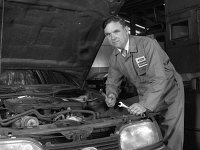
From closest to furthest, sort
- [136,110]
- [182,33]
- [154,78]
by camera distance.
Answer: [136,110] → [154,78] → [182,33]

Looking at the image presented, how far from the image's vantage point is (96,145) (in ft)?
4.99

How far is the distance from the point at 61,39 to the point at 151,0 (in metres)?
4.65

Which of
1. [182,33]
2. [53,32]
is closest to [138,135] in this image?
[53,32]

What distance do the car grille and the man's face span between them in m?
0.87

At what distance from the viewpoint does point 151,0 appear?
22.4 ft

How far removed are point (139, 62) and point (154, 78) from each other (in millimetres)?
208

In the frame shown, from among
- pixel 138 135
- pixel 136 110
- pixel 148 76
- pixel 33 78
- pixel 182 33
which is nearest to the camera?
pixel 138 135

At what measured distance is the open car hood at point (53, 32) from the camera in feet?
7.98

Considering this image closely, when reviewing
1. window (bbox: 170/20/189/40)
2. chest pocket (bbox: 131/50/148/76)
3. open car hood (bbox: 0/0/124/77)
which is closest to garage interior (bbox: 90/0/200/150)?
window (bbox: 170/20/189/40)

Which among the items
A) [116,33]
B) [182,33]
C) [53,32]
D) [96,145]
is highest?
[182,33]

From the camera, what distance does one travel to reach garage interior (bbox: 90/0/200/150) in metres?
2.66

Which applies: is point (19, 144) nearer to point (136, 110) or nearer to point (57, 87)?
point (136, 110)

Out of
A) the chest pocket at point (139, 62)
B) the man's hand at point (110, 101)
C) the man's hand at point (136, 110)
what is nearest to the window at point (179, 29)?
the chest pocket at point (139, 62)

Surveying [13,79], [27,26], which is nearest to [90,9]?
[27,26]
